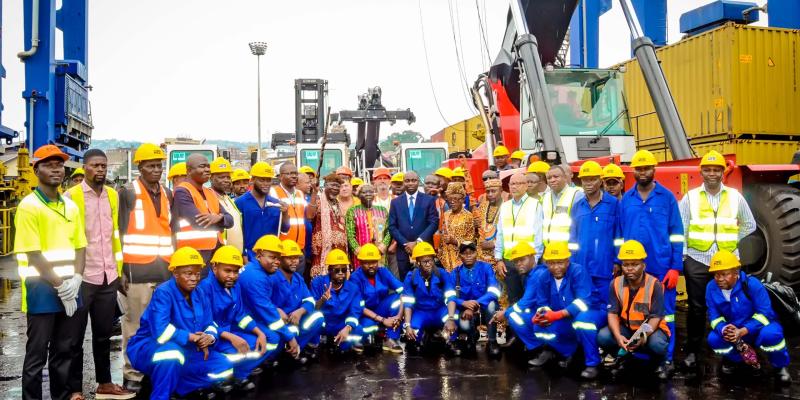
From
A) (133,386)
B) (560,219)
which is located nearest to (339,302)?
(133,386)

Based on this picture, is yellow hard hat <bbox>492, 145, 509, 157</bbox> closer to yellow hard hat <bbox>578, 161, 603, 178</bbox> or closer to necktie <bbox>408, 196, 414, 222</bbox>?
necktie <bbox>408, 196, 414, 222</bbox>

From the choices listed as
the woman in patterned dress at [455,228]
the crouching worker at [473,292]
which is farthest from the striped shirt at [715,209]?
the woman in patterned dress at [455,228]

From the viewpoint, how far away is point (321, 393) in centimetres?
541

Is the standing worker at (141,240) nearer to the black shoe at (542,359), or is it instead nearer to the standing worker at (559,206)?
the black shoe at (542,359)

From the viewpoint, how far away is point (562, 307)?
20.4 feet

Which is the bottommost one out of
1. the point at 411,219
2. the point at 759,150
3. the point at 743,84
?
the point at 411,219

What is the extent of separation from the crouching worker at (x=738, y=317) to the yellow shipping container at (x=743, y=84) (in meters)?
7.63

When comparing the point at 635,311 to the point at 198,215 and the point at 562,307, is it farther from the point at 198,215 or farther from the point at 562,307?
the point at 198,215

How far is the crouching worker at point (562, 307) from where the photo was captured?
5.99 m

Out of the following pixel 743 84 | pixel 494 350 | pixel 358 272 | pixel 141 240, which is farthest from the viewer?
pixel 743 84

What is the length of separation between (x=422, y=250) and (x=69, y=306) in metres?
3.49

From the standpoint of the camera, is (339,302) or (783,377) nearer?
(783,377)

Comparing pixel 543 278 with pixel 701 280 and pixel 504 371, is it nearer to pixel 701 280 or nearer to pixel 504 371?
pixel 504 371

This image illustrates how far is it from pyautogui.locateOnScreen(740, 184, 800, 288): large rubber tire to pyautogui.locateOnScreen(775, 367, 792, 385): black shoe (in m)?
2.33
